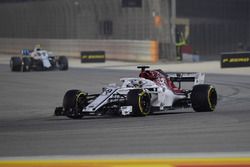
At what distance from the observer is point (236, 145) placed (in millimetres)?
9680

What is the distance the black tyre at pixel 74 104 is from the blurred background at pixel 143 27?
30.4m

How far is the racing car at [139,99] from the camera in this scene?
14000 mm

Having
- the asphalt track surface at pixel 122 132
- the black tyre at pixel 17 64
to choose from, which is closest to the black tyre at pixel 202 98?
the asphalt track surface at pixel 122 132

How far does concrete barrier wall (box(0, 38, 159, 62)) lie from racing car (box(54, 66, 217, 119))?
29.2 metres

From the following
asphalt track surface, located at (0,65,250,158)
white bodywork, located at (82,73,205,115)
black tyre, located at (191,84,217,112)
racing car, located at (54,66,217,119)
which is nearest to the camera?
asphalt track surface, located at (0,65,250,158)

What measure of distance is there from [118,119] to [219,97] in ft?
21.3

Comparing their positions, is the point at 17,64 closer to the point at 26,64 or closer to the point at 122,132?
the point at 26,64

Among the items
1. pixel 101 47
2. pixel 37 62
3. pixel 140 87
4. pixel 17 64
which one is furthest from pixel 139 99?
pixel 101 47

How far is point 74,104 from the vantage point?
14359mm

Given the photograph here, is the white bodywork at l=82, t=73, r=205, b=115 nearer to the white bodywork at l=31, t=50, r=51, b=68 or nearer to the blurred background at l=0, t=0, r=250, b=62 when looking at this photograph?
the white bodywork at l=31, t=50, r=51, b=68

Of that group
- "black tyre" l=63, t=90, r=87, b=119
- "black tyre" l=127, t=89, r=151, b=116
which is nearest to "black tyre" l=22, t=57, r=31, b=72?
"black tyre" l=63, t=90, r=87, b=119

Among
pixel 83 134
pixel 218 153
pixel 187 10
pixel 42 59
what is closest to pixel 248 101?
pixel 83 134

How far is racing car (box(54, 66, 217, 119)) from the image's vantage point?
14.0m

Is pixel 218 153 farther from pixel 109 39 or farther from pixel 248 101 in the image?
pixel 109 39
